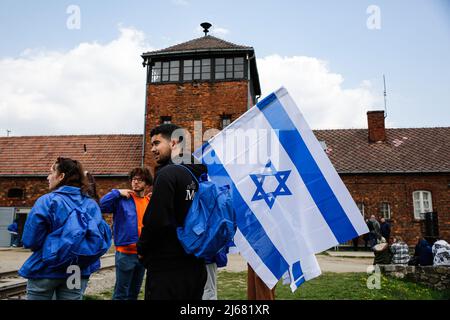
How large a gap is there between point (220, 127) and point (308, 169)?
16.7m

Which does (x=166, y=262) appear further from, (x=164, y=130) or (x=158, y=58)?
(x=158, y=58)

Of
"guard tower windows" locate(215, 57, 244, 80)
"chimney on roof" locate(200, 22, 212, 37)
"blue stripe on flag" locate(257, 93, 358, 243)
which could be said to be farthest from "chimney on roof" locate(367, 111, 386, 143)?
"blue stripe on flag" locate(257, 93, 358, 243)

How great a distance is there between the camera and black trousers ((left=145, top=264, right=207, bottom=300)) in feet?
8.17

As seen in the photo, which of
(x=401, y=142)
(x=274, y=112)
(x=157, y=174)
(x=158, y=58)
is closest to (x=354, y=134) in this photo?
(x=401, y=142)

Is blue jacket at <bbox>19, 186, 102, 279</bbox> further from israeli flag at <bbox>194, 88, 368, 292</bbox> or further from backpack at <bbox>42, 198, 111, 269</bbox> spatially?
israeli flag at <bbox>194, 88, 368, 292</bbox>

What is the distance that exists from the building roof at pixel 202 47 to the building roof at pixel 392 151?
950 cm

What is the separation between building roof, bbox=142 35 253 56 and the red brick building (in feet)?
0.19

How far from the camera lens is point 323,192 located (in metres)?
3.74

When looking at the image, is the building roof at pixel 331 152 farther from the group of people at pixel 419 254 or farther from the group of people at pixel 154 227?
the group of people at pixel 154 227

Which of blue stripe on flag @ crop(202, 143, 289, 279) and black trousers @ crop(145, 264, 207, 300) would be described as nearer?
black trousers @ crop(145, 264, 207, 300)

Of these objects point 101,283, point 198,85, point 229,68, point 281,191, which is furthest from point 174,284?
point 229,68

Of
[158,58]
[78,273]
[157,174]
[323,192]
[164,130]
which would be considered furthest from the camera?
[158,58]

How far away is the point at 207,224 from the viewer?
252 centimetres
